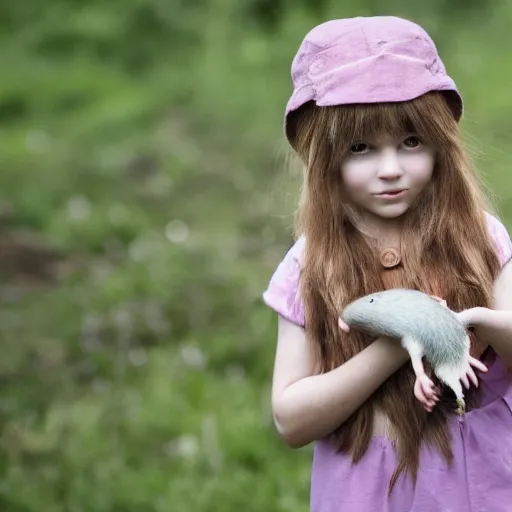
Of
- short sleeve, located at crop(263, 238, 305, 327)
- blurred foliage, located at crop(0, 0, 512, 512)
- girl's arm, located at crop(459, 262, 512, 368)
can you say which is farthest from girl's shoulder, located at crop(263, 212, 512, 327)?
blurred foliage, located at crop(0, 0, 512, 512)

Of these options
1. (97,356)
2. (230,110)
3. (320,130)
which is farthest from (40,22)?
(320,130)

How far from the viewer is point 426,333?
2.19m

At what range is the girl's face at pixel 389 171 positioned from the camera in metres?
2.32

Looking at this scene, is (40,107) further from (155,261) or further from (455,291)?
(455,291)

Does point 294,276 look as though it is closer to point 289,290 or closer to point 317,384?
point 289,290

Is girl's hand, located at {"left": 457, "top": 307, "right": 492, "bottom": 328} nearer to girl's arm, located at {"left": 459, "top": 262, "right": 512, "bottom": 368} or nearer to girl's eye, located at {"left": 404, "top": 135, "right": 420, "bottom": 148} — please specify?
girl's arm, located at {"left": 459, "top": 262, "right": 512, "bottom": 368}

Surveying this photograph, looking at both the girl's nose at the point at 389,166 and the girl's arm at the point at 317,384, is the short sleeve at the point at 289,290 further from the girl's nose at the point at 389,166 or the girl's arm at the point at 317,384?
the girl's nose at the point at 389,166

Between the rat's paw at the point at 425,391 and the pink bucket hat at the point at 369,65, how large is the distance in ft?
1.64

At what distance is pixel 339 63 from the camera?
233cm

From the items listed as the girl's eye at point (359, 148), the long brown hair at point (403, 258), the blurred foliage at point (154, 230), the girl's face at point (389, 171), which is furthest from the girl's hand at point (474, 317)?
the blurred foliage at point (154, 230)

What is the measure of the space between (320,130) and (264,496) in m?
1.87

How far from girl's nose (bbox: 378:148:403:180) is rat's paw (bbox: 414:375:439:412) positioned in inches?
14.7

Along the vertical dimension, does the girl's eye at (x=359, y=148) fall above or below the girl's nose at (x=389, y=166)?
above

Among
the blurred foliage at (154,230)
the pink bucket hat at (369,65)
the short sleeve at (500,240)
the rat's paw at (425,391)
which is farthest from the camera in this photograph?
the blurred foliage at (154,230)
